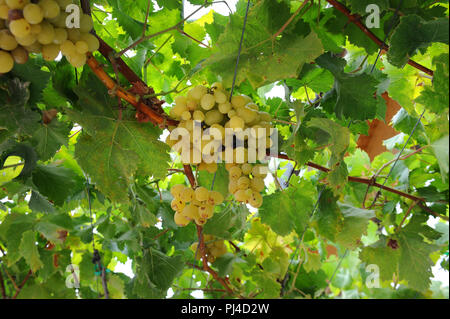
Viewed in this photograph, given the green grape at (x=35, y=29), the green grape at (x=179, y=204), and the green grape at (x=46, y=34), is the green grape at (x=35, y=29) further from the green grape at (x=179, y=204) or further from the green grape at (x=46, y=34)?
the green grape at (x=179, y=204)

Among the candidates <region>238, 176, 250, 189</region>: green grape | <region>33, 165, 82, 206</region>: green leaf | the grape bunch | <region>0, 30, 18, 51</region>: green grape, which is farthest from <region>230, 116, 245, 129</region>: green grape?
<region>33, 165, 82, 206</region>: green leaf

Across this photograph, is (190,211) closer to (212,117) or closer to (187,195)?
(187,195)

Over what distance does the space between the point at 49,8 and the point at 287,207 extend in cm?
60

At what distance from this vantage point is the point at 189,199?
28.5 inches

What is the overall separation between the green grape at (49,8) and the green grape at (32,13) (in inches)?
0.5

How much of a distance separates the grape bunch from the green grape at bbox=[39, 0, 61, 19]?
0.22 m

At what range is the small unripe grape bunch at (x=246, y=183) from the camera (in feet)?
2.26

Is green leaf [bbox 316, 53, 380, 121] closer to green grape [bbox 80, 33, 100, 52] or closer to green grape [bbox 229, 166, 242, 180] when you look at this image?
green grape [bbox 229, 166, 242, 180]

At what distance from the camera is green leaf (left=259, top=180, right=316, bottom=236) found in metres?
0.88

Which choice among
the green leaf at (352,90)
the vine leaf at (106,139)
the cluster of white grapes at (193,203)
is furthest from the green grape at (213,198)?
the green leaf at (352,90)

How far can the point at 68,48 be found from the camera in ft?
1.85

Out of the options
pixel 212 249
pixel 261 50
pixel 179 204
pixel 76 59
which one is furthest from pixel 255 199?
pixel 212 249
